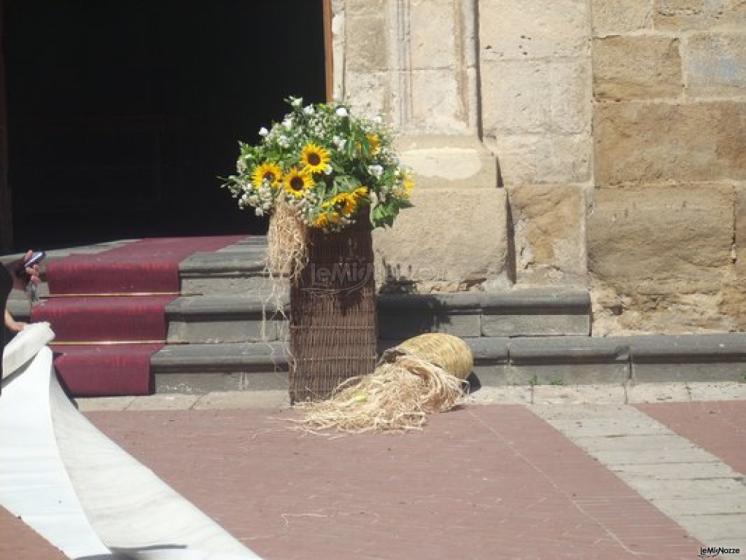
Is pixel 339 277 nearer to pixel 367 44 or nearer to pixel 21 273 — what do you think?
pixel 367 44

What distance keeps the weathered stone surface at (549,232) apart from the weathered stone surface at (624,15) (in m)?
1.09

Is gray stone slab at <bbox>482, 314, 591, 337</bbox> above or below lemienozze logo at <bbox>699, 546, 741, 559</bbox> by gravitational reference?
above

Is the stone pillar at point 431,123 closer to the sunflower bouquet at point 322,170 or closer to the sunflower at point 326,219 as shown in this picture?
the sunflower bouquet at point 322,170

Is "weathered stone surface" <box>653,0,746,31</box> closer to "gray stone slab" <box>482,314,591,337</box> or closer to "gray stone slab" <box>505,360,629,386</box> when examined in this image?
"gray stone slab" <box>482,314,591,337</box>

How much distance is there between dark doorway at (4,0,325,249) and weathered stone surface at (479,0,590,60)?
511 centimetres

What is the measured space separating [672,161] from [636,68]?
2.14 ft

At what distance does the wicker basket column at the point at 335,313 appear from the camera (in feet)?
25.2

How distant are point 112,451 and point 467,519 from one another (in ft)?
5.06

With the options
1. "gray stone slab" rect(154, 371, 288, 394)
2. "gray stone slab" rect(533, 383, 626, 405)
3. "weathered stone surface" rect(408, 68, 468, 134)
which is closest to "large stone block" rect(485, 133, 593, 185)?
"weathered stone surface" rect(408, 68, 468, 134)

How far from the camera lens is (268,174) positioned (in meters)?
7.54

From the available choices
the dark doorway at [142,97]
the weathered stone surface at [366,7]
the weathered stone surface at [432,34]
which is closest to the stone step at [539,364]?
the weathered stone surface at [432,34]

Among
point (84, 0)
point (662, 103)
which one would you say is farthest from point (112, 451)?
point (84, 0)

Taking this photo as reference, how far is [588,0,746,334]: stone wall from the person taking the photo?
8.69 metres

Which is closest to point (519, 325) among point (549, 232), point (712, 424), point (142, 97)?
point (549, 232)
